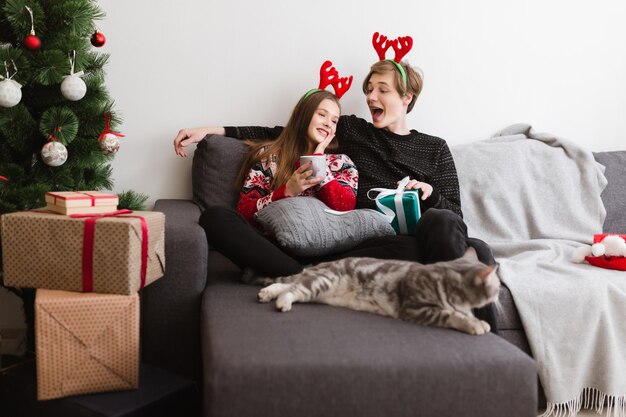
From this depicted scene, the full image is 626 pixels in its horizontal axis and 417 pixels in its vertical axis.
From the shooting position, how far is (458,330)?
1391mm

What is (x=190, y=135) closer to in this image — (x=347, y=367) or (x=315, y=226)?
(x=315, y=226)

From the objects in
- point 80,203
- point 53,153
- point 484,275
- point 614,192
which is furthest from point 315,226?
point 614,192

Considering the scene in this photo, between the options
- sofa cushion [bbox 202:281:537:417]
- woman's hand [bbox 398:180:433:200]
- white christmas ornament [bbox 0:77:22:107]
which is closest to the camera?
sofa cushion [bbox 202:281:537:417]

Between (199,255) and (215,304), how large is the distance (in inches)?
7.9

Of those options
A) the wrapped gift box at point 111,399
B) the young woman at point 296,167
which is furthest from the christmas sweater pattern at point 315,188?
the wrapped gift box at point 111,399

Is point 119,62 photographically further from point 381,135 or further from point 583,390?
point 583,390

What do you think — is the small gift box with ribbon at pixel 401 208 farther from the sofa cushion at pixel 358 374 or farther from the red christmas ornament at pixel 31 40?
the red christmas ornament at pixel 31 40

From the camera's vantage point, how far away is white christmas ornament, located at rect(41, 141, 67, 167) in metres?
1.68

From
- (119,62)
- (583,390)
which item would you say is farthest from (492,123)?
(119,62)

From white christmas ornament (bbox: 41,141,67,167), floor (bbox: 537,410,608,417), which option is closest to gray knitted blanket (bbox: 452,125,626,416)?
floor (bbox: 537,410,608,417)

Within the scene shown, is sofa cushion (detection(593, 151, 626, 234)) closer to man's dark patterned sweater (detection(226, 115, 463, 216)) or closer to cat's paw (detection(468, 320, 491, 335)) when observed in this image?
man's dark patterned sweater (detection(226, 115, 463, 216))

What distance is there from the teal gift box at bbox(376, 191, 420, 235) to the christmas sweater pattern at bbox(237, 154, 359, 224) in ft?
0.52

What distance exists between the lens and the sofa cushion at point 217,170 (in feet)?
7.29

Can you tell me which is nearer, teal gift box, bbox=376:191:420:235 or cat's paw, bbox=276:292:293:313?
cat's paw, bbox=276:292:293:313
